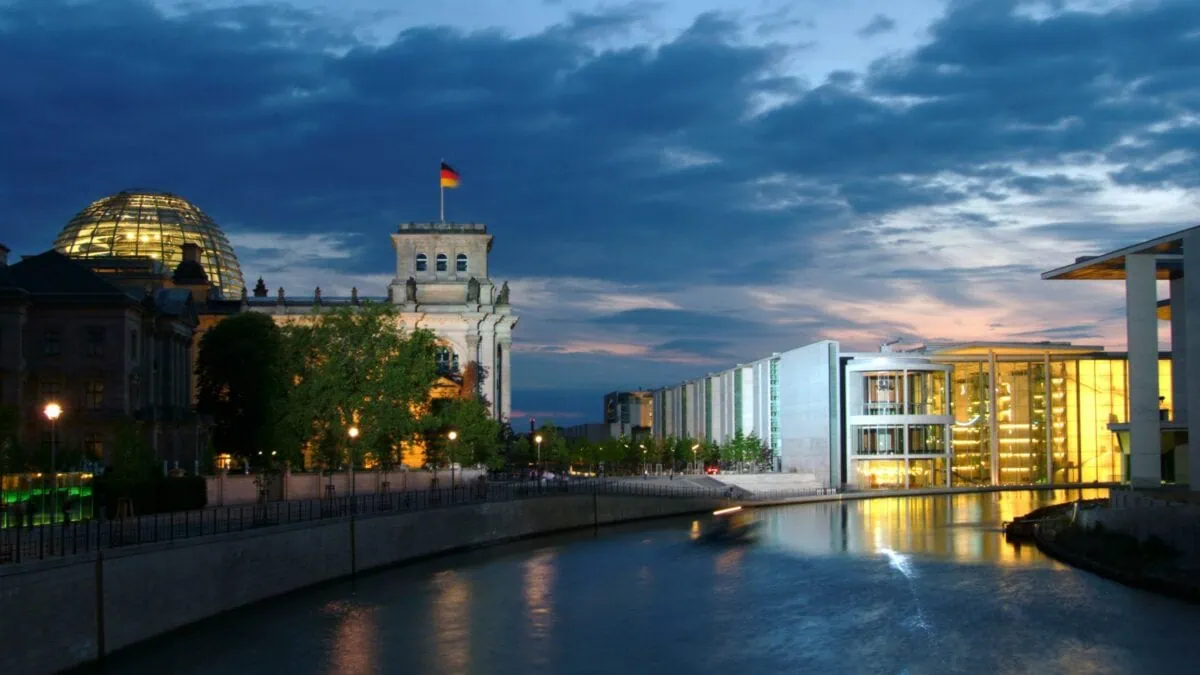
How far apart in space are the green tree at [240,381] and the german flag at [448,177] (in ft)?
107

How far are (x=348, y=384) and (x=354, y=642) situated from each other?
47834mm

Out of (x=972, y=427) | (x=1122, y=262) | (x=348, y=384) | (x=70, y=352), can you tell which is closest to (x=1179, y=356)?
(x=1122, y=262)

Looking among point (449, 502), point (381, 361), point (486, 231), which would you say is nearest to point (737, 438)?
point (486, 231)

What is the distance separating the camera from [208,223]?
158625 mm

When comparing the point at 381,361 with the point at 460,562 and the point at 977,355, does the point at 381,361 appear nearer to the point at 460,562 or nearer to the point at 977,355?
the point at 460,562

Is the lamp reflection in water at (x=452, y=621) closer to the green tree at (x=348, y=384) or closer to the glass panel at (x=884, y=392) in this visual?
the green tree at (x=348, y=384)

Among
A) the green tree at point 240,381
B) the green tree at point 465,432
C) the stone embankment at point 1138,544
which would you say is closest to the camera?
the stone embankment at point 1138,544

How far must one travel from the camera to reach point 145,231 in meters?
146

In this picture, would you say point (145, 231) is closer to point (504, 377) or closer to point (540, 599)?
point (504, 377)

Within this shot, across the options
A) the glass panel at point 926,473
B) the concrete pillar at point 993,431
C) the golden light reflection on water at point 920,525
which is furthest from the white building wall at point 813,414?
the concrete pillar at point 993,431

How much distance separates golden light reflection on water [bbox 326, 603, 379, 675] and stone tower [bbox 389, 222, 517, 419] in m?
92.3

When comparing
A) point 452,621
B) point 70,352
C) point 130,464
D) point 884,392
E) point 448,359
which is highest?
point 448,359

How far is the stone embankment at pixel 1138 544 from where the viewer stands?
52.4 meters

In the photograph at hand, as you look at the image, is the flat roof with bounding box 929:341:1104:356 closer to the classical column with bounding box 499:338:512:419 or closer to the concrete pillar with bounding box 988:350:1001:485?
the concrete pillar with bounding box 988:350:1001:485
